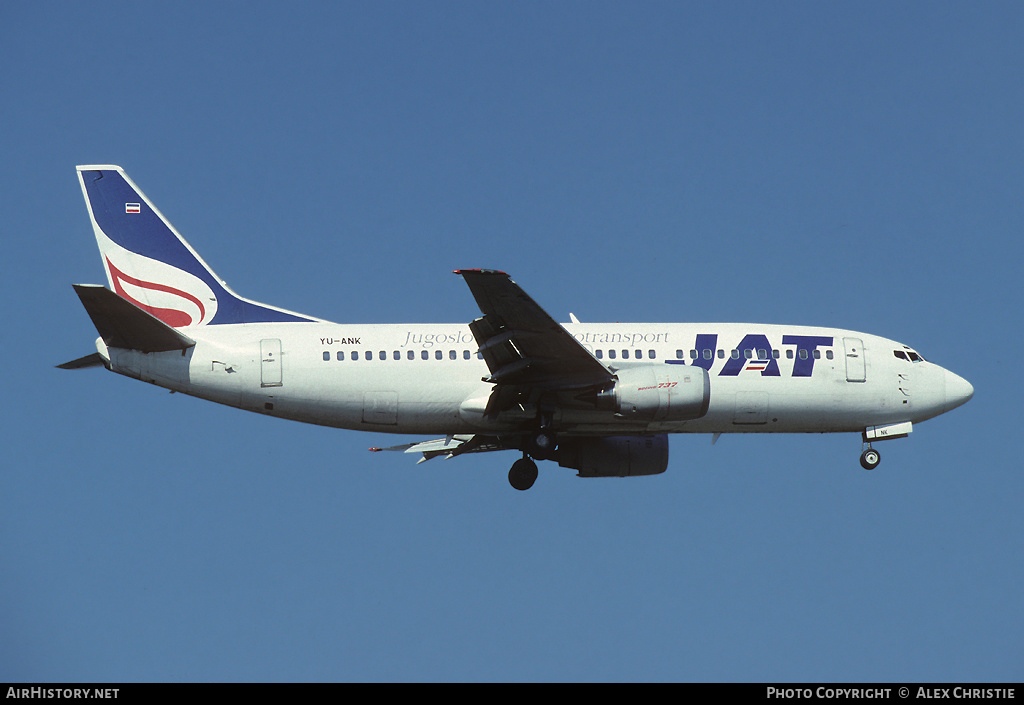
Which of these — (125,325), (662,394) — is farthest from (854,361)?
(125,325)

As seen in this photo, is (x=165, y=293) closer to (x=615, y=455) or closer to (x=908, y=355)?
(x=615, y=455)

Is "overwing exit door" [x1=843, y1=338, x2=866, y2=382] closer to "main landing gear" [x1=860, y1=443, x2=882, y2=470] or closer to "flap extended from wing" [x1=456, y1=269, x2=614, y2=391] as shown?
"main landing gear" [x1=860, y1=443, x2=882, y2=470]

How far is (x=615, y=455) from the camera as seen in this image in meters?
38.7

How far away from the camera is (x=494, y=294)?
3145cm

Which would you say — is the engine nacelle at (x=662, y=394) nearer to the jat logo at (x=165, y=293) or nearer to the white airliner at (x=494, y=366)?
the white airliner at (x=494, y=366)

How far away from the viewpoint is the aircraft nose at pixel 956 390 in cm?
3797

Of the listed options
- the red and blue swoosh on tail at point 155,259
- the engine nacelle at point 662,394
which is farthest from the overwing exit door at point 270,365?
the engine nacelle at point 662,394

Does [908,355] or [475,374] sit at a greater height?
[908,355]

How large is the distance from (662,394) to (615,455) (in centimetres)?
553

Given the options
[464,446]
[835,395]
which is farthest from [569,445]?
[835,395]

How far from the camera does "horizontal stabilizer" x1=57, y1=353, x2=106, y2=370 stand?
34.9 metres

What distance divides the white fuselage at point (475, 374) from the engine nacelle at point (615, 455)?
7.57 feet

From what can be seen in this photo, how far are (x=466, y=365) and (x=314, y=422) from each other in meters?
4.54
